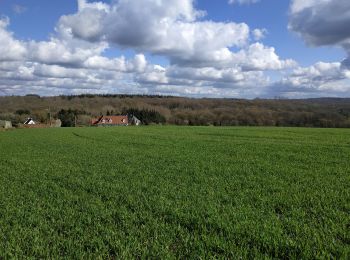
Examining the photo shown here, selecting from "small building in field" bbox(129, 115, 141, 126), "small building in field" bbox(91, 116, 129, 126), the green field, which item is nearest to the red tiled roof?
"small building in field" bbox(91, 116, 129, 126)

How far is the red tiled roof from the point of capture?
15662 centimetres

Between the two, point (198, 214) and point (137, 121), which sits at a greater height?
point (198, 214)

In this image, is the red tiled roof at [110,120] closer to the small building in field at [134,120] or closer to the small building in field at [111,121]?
the small building in field at [111,121]

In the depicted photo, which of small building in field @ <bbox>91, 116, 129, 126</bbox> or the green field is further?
small building in field @ <bbox>91, 116, 129, 126</bbox>

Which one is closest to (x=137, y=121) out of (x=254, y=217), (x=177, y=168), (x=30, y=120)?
(x=30, y=120)

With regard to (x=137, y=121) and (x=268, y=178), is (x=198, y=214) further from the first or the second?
(x=137, y=121)

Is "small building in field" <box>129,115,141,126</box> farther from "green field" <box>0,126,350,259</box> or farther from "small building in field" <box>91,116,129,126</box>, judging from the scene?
"green field" <box>0,126,350,259</box>

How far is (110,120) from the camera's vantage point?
158 meters

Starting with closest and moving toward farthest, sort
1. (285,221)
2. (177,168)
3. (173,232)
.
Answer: (173,232) < (285,221) < (177,168)

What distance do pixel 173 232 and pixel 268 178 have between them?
342 inches

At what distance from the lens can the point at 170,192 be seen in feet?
42.5

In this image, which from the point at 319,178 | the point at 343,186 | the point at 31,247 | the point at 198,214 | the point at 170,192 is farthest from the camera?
the point at 319,178

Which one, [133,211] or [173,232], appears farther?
[133,211]

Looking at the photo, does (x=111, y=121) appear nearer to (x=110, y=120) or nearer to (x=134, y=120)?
(x=110, y=120)
